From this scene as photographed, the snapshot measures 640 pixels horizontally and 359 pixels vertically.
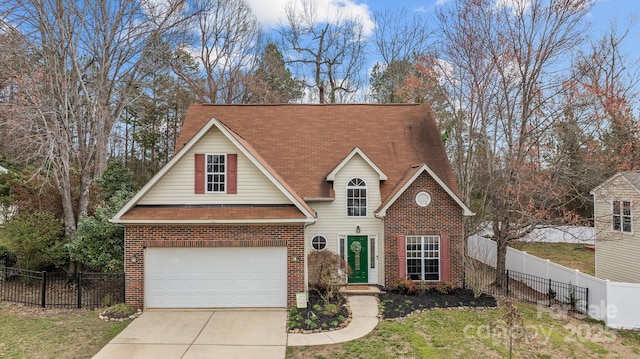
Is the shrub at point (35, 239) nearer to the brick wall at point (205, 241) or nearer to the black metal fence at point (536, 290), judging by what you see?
the brick wall at point (205, 241)

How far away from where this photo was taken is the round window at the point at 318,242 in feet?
49.5

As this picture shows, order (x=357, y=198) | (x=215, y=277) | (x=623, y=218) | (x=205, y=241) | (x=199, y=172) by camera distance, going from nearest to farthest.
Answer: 1. (x=205, y=241)
2. (x=215, y=277)
3. (x=199, y=172)
4. (x=357, y=198)
5. (x=623, y=218)

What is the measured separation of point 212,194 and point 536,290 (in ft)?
45.1

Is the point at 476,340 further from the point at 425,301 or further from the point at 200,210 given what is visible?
the point at 200,210

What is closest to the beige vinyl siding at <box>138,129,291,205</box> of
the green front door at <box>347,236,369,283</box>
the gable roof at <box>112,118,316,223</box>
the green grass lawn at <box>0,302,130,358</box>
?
the gable roof at <box>112,118,316,223</box>

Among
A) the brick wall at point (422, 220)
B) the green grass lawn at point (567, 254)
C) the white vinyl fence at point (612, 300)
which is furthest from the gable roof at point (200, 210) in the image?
the green grass lawn at point (567, 254)

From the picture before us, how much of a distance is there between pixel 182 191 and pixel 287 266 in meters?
4.19

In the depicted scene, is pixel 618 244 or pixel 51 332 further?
pixel 618 244

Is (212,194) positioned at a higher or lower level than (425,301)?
higher

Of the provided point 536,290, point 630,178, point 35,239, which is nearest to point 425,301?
point 536,290

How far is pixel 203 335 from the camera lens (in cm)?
986

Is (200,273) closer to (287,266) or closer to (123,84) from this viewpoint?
(287,266)

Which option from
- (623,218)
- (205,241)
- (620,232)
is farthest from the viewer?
Result: (623,218)

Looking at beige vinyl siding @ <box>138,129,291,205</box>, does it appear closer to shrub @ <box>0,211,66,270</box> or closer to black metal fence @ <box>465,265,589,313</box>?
shrub @ <box>0,211,66,270</box>
